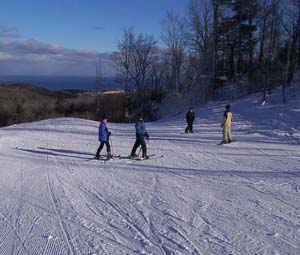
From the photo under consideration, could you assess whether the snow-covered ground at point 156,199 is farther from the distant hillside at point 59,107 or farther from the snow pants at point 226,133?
the distant hillside at point 59,107

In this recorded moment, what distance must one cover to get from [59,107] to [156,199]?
62.5 meters

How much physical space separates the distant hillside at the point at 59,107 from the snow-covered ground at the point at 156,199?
41.7 metres

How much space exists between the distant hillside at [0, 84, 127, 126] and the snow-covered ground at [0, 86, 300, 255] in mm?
41681

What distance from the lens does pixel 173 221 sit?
31.1ft

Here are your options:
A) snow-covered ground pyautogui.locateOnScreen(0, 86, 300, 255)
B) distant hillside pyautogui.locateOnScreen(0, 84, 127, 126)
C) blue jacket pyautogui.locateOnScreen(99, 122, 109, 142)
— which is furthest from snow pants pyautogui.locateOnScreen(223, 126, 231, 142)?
distant hillside pyautogui.locateOnScreen(0, 84, 127, 126)

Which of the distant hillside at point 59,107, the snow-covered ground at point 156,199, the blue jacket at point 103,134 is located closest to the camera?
the snow-covered ground at point 156,199

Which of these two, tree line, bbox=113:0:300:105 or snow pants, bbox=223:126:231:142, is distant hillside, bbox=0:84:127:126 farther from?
snow pants, bbox=223:126:231:142

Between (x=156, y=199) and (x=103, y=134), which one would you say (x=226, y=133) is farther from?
(x=156, y=199)

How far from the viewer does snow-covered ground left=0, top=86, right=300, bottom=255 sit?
27.1 feet

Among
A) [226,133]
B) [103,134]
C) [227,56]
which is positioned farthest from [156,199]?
[227,56]

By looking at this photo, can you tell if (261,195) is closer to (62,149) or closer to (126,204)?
(126,204)

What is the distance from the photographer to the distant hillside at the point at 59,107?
211ft

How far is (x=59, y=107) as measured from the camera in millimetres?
71938

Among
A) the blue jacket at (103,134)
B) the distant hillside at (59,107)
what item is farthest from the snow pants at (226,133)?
the distant hillside at (59,107)
